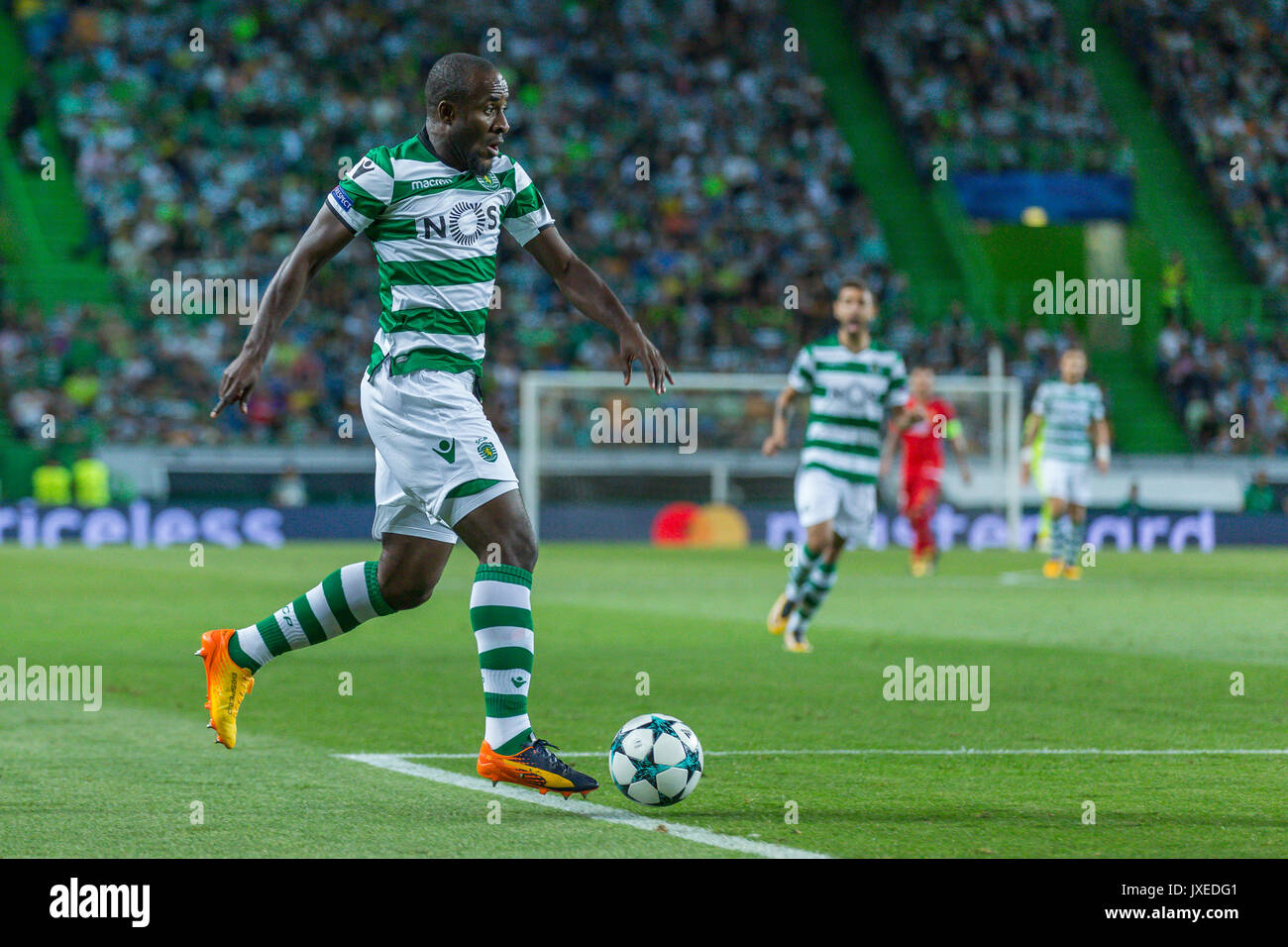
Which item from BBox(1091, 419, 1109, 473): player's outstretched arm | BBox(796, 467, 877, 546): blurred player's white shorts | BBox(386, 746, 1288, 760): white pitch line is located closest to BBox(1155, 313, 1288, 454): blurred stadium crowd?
BBox(1091, 419, 1109, 473): player's outstretched arm

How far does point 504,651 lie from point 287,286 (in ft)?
4.34

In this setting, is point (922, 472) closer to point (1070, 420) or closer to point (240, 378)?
point (1070, 420)

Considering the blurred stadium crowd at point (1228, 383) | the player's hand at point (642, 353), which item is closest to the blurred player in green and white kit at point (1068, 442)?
the blurred stadium crowd at point (1228, 383)

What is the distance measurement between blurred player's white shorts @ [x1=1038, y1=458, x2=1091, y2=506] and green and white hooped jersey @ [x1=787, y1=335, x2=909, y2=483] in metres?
7.41

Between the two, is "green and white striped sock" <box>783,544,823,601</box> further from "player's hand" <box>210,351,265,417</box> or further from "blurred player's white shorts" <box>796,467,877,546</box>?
"player's hand" <box>210,351,265,417</box>

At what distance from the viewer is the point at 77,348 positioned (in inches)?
1025

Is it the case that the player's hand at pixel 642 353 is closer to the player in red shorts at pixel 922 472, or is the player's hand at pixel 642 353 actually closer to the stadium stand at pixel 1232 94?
the player in red shorts at pixel 922 472

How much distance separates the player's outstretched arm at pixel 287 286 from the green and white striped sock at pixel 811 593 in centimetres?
578

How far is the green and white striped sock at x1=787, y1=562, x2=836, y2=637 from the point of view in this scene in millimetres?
11234

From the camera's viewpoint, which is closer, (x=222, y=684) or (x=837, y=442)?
(x=222, y=684)

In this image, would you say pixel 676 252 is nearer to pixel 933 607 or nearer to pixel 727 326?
pixel 727 326

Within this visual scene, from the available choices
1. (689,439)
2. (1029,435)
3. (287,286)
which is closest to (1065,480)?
(1029,435)

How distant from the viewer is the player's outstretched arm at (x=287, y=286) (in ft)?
18.6

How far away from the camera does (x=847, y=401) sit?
11352 millimetres
